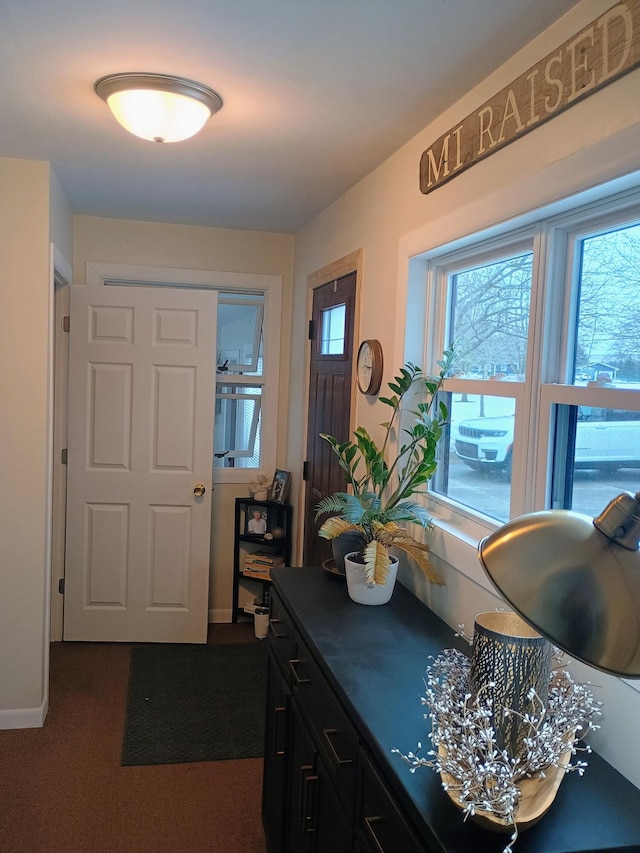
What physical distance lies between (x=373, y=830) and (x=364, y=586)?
84cm

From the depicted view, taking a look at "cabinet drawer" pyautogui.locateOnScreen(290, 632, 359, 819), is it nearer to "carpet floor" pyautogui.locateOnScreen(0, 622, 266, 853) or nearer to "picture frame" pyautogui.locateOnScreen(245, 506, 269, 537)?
"carpet floor" pyautogui.locateOnScreen(0, 622, 266, 853)

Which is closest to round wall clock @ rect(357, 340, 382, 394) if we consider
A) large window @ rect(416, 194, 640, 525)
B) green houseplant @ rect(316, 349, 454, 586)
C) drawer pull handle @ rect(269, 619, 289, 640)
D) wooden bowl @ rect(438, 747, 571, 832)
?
green houseplant @ rect(316, 349, 454, 586)

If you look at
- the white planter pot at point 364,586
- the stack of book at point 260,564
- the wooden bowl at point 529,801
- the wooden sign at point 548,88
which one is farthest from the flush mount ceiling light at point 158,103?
the stack of book at point 260,564

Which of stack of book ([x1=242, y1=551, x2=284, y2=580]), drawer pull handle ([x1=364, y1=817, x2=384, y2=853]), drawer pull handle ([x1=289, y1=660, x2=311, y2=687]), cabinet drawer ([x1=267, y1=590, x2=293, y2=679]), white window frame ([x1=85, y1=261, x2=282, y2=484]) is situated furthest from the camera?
stack of book ([x1=242, y1=551, x2=284, y2=580])

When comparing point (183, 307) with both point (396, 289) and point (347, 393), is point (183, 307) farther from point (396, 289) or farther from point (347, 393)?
point (396, 289)

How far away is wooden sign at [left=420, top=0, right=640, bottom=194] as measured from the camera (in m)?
1.33

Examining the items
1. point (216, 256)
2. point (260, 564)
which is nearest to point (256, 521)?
point (260, 564)

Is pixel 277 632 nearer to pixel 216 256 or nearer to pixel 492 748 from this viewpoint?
pixel 492 748

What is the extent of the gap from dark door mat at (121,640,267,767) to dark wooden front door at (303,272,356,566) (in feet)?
2.26

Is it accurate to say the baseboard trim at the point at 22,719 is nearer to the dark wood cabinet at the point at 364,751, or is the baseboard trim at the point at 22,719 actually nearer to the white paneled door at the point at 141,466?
the white paneled door at the point at 141,466

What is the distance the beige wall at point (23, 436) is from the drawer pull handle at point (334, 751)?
185 centimetres

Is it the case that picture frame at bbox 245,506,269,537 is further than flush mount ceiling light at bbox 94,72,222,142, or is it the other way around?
picture frame at bbox 245,506,269,537

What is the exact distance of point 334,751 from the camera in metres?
1.60

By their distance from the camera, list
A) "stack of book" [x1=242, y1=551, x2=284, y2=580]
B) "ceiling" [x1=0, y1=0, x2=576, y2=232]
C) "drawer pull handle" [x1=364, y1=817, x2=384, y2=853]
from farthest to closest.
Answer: "stack of book" [x1=242, y1=551, x2=284, y2=580]
"ceiling" [x1=0, y1=0, x2=576, y2=232]
"drawer pull handle" [x1=364, y1=817, x2=384, y2=853]
